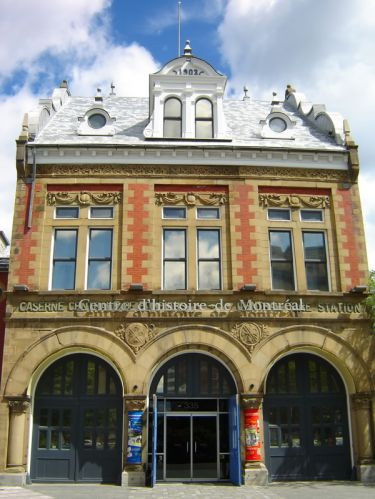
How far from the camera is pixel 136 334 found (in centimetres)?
1642

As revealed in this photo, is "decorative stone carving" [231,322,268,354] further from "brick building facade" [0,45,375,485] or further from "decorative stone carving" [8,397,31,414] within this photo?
"decorative stone carving" [8,397,31,414]

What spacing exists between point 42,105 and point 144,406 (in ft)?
39.0

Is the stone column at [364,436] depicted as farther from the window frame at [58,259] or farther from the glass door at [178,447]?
the window frame at [58,259]

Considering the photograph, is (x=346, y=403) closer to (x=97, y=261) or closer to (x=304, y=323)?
(x=304, y=323)

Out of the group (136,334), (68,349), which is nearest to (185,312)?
(136,334)

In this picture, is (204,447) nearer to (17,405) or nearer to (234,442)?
(234,442)

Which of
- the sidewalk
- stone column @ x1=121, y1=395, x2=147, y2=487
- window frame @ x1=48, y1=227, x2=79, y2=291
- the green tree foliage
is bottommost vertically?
the sidewalk

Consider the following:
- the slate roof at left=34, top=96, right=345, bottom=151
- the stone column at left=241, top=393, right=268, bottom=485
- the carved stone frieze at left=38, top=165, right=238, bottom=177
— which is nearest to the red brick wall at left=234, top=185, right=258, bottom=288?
the carved stone frieze at left=38, top=165, right=238, bottom=177

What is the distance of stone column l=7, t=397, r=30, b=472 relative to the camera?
15.3 metres

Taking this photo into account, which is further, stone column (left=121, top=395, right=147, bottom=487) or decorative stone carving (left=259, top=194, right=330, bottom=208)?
decorative stone carving (left=259, top=194, right=330, bottom=208)

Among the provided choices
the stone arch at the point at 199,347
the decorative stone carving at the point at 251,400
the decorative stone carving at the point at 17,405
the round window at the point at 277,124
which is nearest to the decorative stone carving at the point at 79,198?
the stone arch at the point at 199,347

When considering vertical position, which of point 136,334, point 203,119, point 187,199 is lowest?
point 136,334

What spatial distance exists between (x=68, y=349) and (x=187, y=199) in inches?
248

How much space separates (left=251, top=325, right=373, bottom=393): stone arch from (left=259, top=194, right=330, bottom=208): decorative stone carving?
14.1 ft
